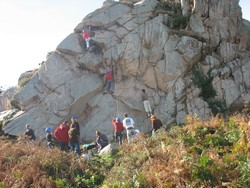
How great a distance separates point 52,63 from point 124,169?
19806 millimetres

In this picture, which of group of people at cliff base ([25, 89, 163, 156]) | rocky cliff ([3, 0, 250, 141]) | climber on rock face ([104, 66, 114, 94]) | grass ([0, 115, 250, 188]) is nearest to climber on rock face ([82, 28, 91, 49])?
rocky cliff ([3, 0, 250, 141])

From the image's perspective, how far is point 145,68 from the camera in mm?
28516

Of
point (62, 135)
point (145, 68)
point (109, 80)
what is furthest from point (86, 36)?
point (62, 135)

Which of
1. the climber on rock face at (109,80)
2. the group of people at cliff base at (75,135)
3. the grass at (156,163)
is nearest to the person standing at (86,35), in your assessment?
the climber on rock face at (109,80)

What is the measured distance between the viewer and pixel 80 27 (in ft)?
104

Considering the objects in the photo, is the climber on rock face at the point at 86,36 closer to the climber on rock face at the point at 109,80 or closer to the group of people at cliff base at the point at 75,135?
the climber on rock face at the point at 109,80

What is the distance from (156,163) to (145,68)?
17.3m

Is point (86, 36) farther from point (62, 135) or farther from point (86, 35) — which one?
point (62, 135)

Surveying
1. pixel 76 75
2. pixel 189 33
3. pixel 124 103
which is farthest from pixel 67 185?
pixel 189 33

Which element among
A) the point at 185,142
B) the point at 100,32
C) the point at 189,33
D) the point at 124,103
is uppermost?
the point at 100,32

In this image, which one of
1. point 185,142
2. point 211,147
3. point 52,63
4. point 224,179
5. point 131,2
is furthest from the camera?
point 131,2

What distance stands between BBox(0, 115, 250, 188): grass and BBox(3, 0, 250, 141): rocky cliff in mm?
11591

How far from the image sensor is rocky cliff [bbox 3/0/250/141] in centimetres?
2733

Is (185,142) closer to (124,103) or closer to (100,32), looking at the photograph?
(124,103)
